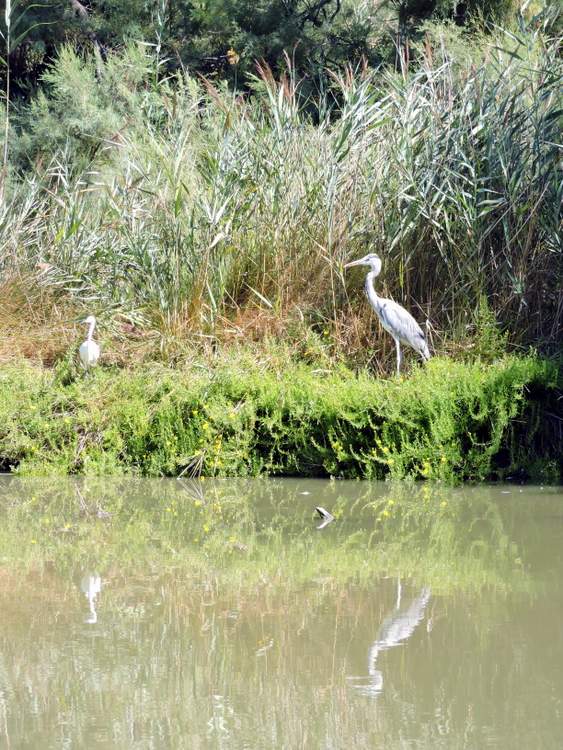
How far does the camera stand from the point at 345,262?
31.3 ft

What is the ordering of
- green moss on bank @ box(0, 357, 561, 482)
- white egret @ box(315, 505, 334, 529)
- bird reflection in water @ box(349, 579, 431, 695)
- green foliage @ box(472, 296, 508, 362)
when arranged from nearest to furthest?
bird reflection in water @ box(349, 579, 431, 695) < white egret @ box(315, 505, 334, 529) < green moss on bank @ box(0, 357, 561, 482) < green foliage @ box(472, 296, 508, 362)

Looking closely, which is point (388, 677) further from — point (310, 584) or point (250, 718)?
point (310, 584)

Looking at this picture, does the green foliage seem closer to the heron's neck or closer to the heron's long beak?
the heron's neck

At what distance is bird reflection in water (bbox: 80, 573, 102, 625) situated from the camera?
4.86m

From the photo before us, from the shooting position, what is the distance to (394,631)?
4.63 meters

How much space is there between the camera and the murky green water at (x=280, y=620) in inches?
144

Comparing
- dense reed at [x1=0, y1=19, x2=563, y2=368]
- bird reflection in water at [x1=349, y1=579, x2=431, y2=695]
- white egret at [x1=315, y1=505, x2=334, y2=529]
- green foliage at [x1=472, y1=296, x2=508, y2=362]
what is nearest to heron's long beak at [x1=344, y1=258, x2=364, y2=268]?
dense reed at [x1=0, y1=19, x2=563, y2=368]

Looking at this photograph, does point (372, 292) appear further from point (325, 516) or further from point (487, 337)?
point (325, 516)

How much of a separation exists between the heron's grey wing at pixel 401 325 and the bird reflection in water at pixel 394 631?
3546 millimetres

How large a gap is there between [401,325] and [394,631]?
4276 millimetres

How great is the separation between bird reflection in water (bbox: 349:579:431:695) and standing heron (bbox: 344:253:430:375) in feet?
11.6

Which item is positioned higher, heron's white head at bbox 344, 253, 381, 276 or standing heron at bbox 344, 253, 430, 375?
heron's white head at bbox 344, 253, 381, 276

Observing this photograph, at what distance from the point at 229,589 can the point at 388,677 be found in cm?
139

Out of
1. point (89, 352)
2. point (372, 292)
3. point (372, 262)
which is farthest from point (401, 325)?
point (89, 352)
